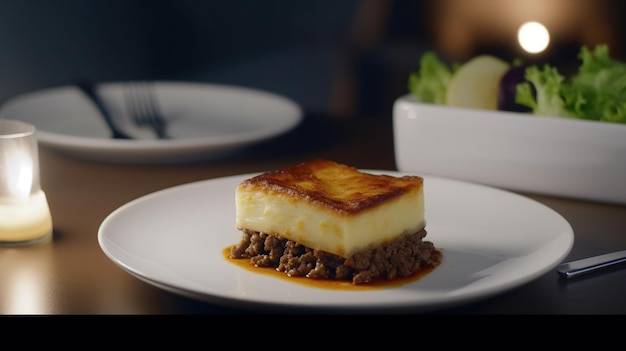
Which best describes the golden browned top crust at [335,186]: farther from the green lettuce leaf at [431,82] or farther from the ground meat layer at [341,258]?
the green lettuce leaf at [431,82]

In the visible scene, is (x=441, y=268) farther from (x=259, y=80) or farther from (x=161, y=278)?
(x=259, y=80)

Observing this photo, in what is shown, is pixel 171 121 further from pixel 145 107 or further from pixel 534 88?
pixel 534 88

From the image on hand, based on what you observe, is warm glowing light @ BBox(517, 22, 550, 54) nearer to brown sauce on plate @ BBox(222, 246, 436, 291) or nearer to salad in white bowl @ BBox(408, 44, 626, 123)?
salad in white bowl @ BBox(408, 44, 626, 123)

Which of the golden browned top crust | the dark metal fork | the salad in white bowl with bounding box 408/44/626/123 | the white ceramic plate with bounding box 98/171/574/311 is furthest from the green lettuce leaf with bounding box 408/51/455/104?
the dark metal fork

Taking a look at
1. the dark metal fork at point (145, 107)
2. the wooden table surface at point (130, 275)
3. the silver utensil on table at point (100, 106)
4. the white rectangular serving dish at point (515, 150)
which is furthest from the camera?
the dark metal fork at point (145, 107)

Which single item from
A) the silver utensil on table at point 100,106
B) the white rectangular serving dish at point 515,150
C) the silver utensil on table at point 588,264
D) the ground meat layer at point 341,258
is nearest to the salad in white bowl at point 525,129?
the white rectangular serving dish at point 515,150

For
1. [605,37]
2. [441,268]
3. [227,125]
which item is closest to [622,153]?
[441,268]
